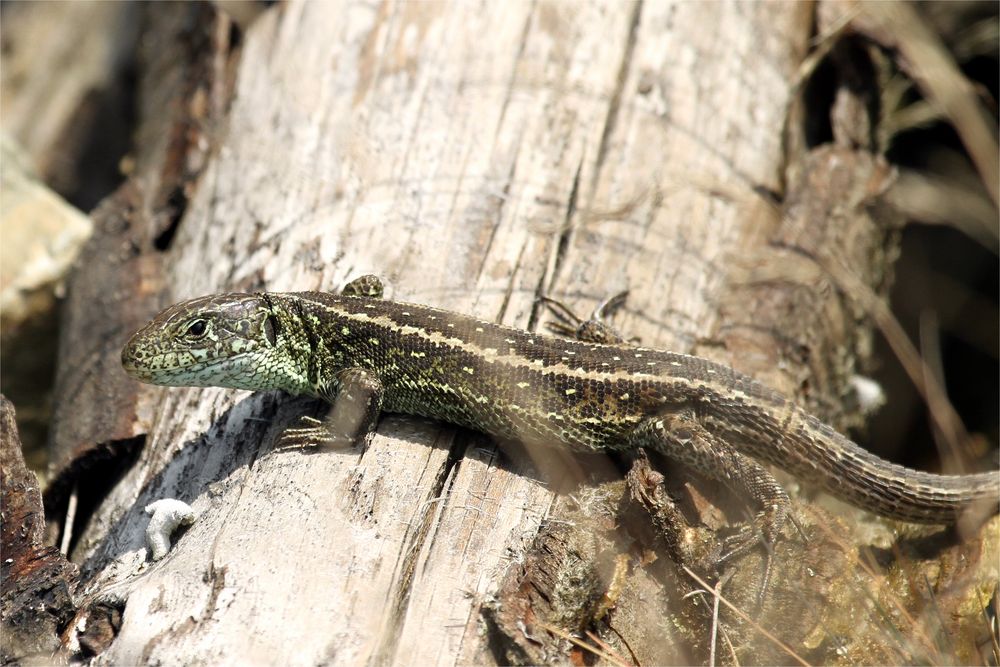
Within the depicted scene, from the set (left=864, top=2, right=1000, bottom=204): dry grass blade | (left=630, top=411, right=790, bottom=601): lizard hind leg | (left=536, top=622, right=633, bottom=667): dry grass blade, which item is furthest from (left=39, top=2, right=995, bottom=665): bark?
(left=864, top=2, right=1000, bottom=204): dry grass blade

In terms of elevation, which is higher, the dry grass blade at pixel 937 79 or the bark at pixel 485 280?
the dry grass blade at pixel 937 79

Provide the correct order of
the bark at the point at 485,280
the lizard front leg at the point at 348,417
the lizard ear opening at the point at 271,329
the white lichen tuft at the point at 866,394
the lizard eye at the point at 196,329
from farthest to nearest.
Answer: the white lichen tuft at the point at 866,394
the lizard ear opening at the point at 271,329
the lizard eye at the point at 196,329
the lizard front leg at the point at 348,417
the bark at the point at 485,280

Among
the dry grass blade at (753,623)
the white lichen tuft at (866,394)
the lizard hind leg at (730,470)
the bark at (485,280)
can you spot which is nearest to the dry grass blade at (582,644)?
the bark at (485,280)

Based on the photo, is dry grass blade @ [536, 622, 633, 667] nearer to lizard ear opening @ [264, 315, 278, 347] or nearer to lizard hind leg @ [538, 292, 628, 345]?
lizard hind leg @ [538, 292, 628, 345]

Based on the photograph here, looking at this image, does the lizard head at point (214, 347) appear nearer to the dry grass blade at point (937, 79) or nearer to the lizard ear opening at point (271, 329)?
the lizard ear opening at point (271, 329)

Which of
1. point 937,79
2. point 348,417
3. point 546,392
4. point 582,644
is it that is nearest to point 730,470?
point 546,392

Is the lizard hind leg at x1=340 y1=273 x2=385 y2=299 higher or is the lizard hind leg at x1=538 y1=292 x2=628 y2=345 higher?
the lizard hind leg at x1=538 y1=292 x2=628 y2=345

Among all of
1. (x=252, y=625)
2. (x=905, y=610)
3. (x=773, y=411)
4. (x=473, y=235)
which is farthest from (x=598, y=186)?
(x=252, y=625)

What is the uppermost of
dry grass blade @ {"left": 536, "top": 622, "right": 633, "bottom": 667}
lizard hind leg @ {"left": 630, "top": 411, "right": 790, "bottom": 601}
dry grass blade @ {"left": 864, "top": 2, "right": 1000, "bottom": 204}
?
dry grass blade @ {"left": 864, "top": 2, "right": 1000, "bottom": 204}
